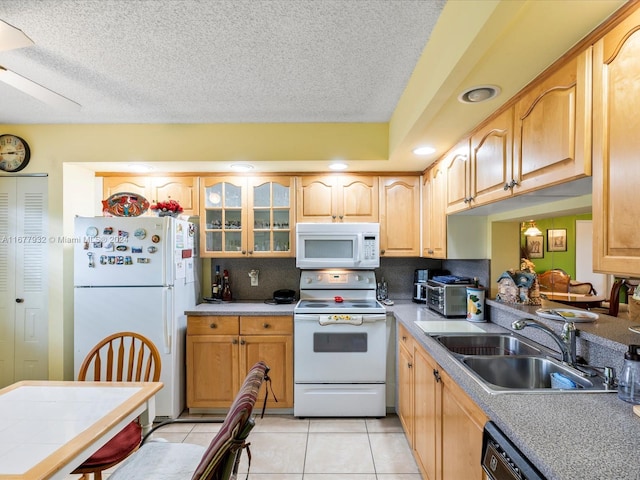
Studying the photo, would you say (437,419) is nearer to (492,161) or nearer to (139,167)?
(492,161)

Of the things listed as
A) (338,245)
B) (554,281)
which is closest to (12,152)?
(338,245)

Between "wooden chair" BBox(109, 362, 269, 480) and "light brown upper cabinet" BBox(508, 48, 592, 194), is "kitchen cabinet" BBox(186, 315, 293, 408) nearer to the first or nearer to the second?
"wooden chair" BBox(109, 362, 269, 480)

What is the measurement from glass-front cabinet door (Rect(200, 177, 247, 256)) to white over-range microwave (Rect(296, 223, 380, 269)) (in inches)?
22.9

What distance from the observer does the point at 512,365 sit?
1677 mm

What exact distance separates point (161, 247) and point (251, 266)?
97cm

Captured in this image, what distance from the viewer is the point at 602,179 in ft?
3.50

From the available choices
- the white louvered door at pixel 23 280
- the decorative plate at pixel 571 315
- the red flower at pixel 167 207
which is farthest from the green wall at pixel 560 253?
the white louvered door at pixel 23 280

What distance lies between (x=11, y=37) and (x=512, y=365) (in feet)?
8.61

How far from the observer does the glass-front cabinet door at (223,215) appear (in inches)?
123

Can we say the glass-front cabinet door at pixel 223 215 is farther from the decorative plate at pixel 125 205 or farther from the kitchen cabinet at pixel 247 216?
the decorative plate at pixel 125 205

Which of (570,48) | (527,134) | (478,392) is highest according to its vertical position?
(570,48)

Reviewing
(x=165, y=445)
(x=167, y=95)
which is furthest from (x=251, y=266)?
(x=165, y=445)

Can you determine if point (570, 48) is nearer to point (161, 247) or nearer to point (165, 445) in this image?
point (165, 445)

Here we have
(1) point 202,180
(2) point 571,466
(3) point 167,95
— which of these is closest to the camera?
(2) point 571,466
